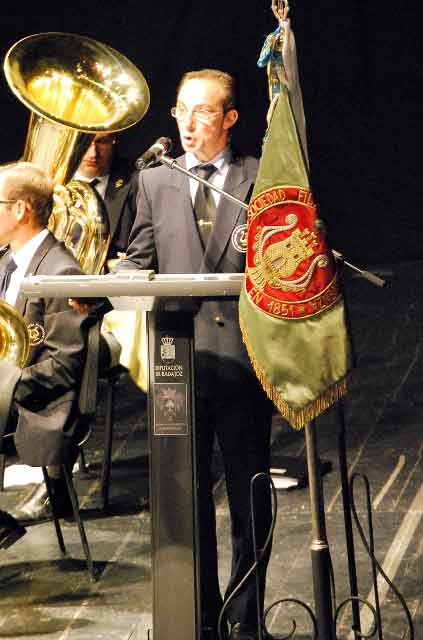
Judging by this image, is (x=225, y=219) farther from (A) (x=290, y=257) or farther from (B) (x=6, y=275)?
(B) (x=6, y=275)

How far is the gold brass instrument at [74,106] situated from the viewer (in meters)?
4.20

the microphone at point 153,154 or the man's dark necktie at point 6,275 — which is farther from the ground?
the microphone at point 153,154

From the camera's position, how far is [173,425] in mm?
2787

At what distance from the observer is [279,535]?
396cm

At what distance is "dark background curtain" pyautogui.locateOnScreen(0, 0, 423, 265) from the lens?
6930 millimetres

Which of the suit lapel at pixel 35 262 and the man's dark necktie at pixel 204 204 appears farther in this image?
the suit lapel at pixel 35 262

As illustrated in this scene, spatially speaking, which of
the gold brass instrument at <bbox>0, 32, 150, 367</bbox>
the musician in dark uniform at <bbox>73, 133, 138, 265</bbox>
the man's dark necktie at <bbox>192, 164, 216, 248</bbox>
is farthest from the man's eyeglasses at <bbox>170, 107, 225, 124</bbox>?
the musician in dark uniform at <bbox>73, 133, 138, 265</bbox>

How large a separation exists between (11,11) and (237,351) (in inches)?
176

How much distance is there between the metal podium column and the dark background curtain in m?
4.28

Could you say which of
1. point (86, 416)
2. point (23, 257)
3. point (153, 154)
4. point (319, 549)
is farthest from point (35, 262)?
point (319, 549)

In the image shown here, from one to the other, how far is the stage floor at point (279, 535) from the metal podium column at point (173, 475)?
47 centimetres

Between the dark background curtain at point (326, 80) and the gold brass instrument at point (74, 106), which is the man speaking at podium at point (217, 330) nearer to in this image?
the gold brass instrument at point (74, 106)

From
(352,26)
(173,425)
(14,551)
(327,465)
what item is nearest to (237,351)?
(173,425)

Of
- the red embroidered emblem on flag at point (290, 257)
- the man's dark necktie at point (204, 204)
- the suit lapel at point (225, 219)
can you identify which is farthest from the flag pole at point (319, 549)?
the man's dark necktie at point (204, 204)
